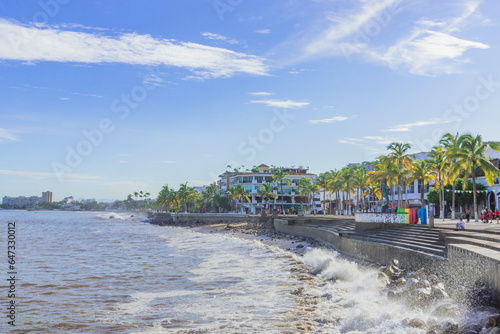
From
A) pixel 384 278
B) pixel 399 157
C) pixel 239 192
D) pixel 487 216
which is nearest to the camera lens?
pixel 384 278

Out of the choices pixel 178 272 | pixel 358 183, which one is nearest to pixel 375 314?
pixel 178 272

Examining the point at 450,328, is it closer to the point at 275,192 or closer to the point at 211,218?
the point at 211,218

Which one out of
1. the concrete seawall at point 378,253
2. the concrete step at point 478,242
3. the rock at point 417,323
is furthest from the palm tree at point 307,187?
the rock at point 417,323

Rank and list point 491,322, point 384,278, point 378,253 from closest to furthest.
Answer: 1. point 491,322
2. point 384,278
3. point 378,253

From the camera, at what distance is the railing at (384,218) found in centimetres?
2762

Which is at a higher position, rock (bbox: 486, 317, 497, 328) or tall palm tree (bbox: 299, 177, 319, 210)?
tall palm tree (bbox: 299, 177, 319, 210)

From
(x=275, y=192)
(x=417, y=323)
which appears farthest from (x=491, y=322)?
(x=275, y=192)

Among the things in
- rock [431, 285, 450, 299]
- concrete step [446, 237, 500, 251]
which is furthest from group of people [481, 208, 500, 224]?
rock [431, 285, 450, 299]

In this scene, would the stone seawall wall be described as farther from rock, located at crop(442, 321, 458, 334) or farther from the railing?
rock, located at crop(442, 321, 458, 334)

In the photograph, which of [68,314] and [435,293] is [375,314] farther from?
[68,314]

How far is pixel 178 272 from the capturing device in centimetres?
2278

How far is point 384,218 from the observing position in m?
28.8

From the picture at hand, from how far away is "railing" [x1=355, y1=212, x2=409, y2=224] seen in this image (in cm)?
2762

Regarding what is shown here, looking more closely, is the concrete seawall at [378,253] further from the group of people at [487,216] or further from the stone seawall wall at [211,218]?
the stone seawall wall at [211,218]
